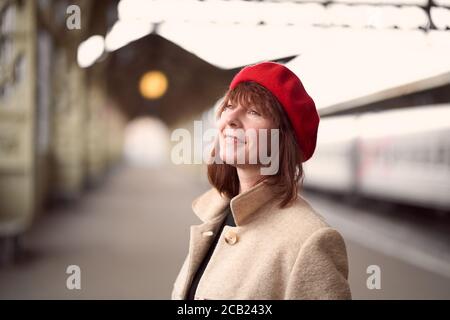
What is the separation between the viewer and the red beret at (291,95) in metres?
1.17

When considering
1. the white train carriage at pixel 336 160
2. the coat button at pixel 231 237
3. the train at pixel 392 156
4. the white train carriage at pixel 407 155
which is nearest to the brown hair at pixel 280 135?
the coat button at pixel 231 237

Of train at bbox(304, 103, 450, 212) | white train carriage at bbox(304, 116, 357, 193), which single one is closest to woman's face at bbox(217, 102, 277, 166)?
train at bbox(304, 103, 450, 212)

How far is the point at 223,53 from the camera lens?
104 inches

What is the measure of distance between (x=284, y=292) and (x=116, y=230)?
5.95 meters

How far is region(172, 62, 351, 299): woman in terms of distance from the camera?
1.11m

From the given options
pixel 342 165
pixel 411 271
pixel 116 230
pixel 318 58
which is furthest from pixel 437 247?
pixel 342 165

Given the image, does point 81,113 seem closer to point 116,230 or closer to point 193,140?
point 116,230

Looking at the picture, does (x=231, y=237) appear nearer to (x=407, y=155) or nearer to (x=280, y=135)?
(x=280, y=135)

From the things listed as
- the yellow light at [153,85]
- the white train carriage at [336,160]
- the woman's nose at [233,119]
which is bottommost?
the white train carriage at [336,160]

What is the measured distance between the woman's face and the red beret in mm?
51

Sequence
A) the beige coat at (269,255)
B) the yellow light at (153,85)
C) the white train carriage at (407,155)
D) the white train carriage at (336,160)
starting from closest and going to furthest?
the beige coat at (269,255) → the white train carriage at (407,155) → the yellow light at (153,85) → the white train carriage at (336,160)

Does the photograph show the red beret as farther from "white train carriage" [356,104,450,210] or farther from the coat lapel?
"white train carriage" [356,104,450,210]

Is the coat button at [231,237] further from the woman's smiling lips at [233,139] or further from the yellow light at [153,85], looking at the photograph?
the yellow light at [153,85]

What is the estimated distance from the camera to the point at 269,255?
115cm
